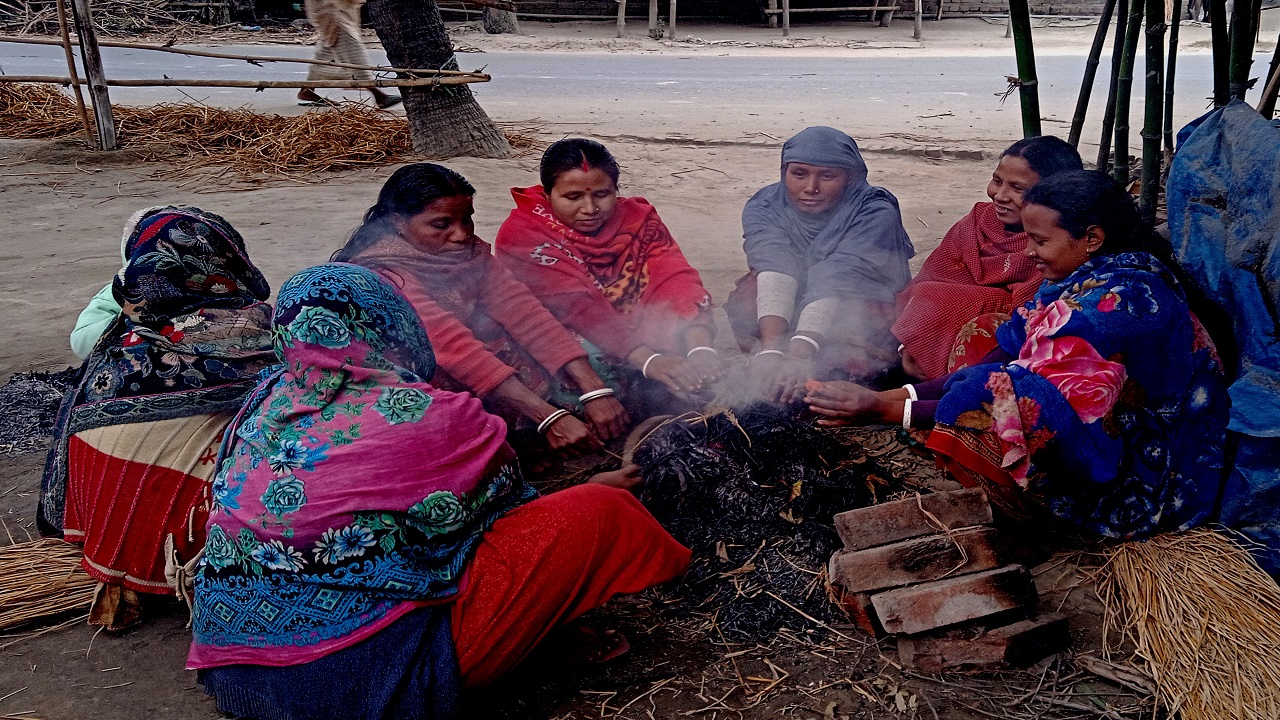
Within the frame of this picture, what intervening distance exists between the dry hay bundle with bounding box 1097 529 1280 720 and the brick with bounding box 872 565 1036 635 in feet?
0.96

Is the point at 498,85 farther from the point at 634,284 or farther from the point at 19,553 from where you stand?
the point at 19,553

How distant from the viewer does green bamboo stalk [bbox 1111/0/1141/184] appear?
12.6ft

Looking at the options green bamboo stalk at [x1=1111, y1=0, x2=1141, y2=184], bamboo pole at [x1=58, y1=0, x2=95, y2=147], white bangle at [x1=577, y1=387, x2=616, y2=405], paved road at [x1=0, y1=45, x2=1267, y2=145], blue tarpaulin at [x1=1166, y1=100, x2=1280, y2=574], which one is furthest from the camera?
paved road at [x1=0, y1=45, x2=1267, y2=145]

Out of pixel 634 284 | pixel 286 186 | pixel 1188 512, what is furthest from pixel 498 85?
pixel 1188 512

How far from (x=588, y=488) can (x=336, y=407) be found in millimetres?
610

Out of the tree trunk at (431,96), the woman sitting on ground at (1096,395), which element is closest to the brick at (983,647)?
the woman sitting on ground at (1096,395)

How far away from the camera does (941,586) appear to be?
2.35 m

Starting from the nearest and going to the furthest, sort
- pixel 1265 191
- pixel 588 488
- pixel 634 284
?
1. pixel 588 488
2. pixel 1265 191
3. pixel 634 284

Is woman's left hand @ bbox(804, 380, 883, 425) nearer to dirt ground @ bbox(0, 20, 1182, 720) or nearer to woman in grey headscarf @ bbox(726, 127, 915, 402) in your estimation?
woman in grey headscarf @ bbox(726, 127, 915, 402)

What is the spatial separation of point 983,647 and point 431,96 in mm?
6722

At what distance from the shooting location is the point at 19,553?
2895 millimetres

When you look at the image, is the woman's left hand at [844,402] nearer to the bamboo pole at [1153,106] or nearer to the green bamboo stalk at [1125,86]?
the bamboo pole at [1153,106]

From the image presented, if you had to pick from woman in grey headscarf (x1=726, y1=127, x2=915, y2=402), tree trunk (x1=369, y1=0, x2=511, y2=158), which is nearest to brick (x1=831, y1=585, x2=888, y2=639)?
woman in grey headscarf (x1=726, y1=127, x2=915, y2=402)

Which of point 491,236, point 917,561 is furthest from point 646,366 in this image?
point 491,236
